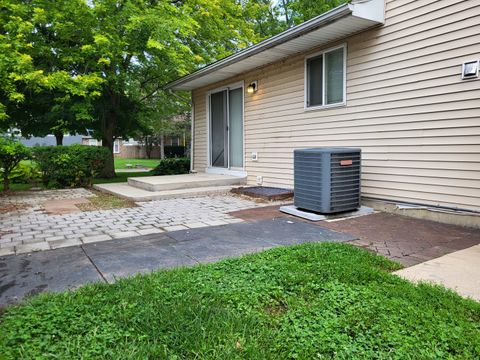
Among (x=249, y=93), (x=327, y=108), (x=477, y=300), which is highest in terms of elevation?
(x=249, y=93)

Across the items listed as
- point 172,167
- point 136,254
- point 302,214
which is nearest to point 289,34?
point 302,214

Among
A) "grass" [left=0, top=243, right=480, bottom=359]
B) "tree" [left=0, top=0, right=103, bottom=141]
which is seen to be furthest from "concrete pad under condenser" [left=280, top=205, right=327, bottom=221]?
"tree" [left=0, top=0, right=103, bottom=141]

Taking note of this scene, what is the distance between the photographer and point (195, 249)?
362 cm

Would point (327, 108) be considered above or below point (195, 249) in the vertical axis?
above

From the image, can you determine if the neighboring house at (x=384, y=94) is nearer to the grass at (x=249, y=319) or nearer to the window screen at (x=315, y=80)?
the window screen at (x=315, y=80)

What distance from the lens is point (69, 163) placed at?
9.02 m

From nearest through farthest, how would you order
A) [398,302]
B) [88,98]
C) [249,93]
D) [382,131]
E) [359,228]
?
[398,302] → [359,228] → [382,131] → [249,93] → [88,98]

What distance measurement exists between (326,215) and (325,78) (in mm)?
2748

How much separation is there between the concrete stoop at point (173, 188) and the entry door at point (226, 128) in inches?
37.8

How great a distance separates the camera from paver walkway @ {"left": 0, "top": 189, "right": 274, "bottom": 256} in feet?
13.2

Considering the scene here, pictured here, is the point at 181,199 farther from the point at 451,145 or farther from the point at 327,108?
the point at 451,145

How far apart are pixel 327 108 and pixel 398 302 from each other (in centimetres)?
468

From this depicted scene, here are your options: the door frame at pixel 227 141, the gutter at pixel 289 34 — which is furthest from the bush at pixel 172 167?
the gutter at pixel 289 34

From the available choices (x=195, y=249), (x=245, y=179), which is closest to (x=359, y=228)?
(x=195, y=249)
